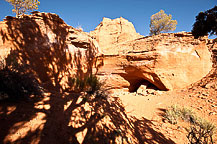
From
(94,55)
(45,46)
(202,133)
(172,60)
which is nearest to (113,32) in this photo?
(94,55)

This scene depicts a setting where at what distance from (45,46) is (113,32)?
16158 mm

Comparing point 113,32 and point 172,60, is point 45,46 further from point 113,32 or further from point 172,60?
point 113,32

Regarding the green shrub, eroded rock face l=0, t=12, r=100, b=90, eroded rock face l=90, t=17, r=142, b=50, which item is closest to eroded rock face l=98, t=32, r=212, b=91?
the green shrub

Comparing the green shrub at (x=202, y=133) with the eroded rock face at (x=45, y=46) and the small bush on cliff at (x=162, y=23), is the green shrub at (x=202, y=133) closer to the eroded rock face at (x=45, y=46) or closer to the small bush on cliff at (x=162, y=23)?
the eroded rock face at (x=45, y=46)

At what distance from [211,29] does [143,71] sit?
445 cm

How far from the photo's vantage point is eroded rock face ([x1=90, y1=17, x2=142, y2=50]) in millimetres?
18156

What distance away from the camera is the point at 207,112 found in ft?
12.2

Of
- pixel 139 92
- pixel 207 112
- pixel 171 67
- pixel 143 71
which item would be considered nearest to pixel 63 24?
pixel 143 71

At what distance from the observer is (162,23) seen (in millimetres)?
17250

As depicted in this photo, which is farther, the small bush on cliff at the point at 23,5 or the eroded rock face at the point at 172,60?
the small bush on cliff at the point at 23,5

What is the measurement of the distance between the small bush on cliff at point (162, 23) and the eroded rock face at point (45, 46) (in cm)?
1694

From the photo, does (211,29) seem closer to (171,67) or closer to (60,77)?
(171,67)

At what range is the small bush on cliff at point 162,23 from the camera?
16.7 meters

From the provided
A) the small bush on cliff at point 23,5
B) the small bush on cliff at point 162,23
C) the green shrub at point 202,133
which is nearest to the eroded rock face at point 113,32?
the small bush on cliff at point 162,23
